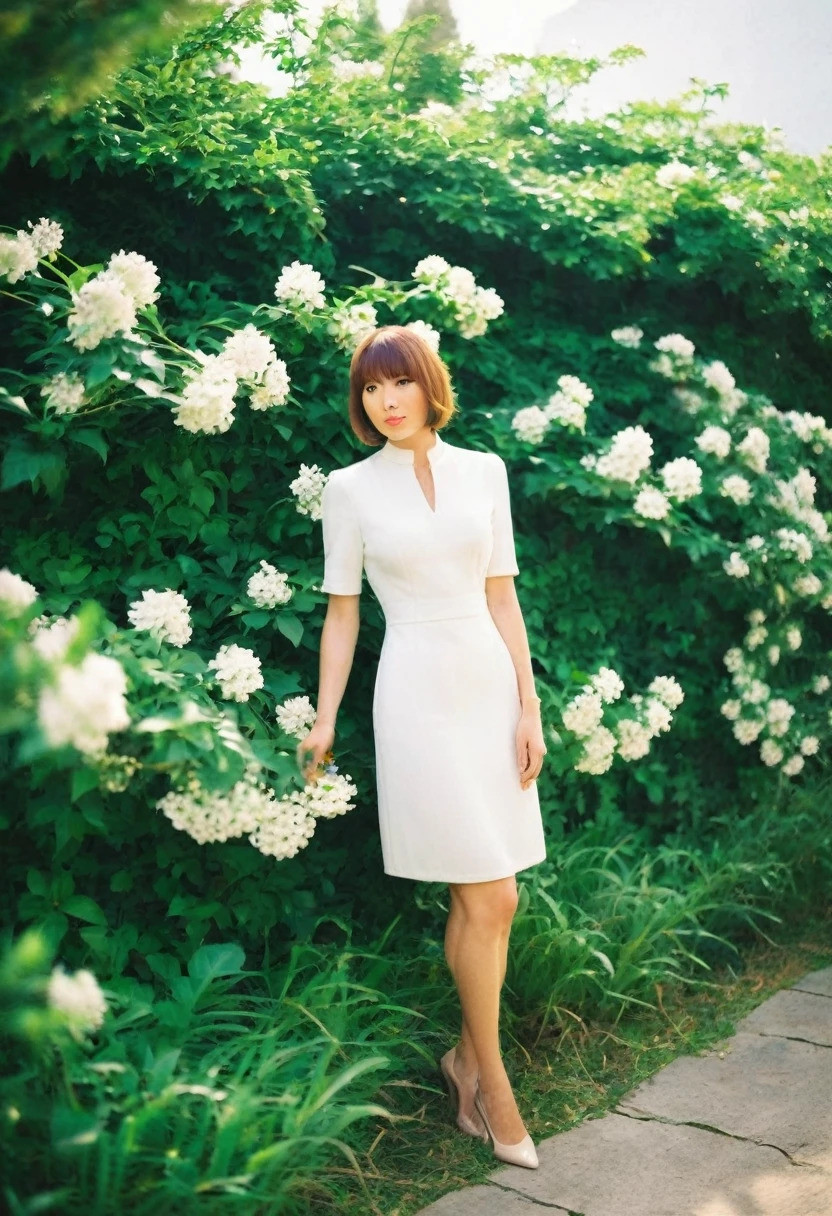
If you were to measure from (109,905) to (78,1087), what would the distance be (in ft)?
2.38

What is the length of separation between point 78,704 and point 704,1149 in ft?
6.37

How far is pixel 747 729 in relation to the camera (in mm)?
4324

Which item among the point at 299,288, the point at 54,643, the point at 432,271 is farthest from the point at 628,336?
the point at 54,643

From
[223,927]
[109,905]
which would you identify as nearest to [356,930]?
[223,927]

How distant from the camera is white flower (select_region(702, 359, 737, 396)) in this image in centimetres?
445

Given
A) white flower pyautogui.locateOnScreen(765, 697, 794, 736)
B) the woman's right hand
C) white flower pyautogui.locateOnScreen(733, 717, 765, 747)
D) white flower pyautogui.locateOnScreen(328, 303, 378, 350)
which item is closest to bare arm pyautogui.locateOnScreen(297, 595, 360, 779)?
the woman's right hand

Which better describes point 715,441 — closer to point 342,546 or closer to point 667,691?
point 667,691

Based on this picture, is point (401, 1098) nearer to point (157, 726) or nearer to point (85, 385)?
point (157, 726)

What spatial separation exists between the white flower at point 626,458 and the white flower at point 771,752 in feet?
4.07

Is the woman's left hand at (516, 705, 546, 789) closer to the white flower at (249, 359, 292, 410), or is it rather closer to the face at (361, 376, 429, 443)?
the face at (361, 376, 429, 443)

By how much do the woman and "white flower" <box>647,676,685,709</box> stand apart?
124cm

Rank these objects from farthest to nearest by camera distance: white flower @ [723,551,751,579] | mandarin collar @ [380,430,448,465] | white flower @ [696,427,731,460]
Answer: white flower @ [696,427,731,460], white flower @ [723,551,751,579], mandarin collar @ [380,430,448,465]

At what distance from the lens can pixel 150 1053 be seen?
2.25 meters

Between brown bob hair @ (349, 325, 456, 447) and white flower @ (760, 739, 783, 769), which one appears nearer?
brown bob hair @ (349, 325, 456, 447)
